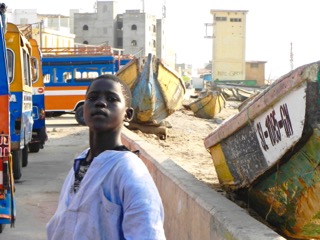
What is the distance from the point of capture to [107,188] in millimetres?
2453

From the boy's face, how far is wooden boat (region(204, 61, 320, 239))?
9.58 feet

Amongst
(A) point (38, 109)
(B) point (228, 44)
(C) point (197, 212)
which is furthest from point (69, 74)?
(B) point (228, 44)

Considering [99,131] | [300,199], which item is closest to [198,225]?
[300,199]

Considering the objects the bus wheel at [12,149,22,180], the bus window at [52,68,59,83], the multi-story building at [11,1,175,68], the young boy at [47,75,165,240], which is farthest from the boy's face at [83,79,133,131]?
the multi-story building at [11,1,175,68]

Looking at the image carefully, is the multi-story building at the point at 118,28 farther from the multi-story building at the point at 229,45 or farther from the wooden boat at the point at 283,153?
the wooden boat at the point at 283,153

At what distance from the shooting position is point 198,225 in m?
4.98

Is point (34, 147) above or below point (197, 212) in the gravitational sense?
below

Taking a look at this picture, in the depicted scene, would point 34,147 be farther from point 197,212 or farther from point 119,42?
point 119,42

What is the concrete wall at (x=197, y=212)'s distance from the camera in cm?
409

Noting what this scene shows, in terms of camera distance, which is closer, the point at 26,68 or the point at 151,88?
the point at 26,68

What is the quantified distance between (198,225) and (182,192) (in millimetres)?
741

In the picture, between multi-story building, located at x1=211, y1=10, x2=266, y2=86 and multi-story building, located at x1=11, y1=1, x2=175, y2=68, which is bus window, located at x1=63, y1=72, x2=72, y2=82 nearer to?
multi-story building, located at x1=211, y1=10, x2=266, y2=86

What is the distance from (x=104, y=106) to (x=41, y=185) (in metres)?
9.12

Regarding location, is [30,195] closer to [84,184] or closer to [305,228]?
[305,228]
